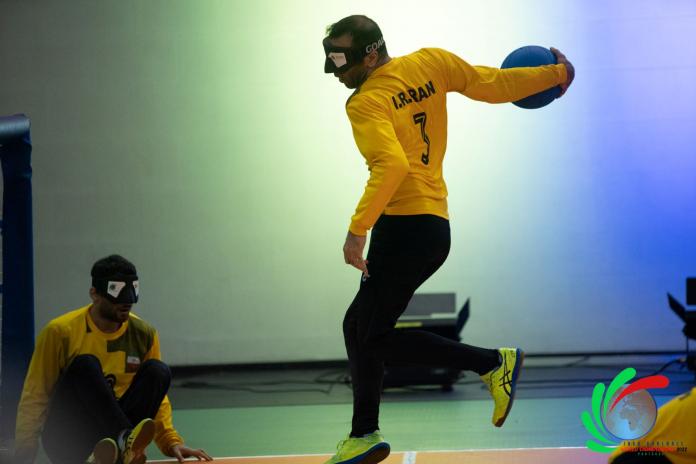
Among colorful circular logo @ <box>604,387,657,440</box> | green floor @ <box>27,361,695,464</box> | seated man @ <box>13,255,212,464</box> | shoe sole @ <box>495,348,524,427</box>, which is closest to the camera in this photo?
colorful circular logo @ <box>604,387,657,440</box>

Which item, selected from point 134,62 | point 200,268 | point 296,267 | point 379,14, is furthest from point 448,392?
point 134,62

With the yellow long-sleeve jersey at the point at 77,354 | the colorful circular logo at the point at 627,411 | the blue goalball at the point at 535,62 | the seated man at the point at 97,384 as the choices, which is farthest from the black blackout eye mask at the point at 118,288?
the colorful circular logo at the point at 627,411

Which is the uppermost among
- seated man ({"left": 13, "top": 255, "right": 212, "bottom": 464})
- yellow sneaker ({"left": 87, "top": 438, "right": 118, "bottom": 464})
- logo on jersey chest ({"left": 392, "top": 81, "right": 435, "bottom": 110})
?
logo on jersey chest ({"left": 392, "top": 81, "right": 435, "bottom": 110})

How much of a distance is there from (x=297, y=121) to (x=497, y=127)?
1861 mm

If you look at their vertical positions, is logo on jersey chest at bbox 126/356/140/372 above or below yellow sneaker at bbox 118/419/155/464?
above

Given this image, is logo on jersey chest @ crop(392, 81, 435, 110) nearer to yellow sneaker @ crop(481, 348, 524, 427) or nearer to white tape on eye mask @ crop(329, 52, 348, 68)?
white tape on eye mask @ crop(329, 52, 348, 68)

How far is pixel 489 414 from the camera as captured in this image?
6.25 meters

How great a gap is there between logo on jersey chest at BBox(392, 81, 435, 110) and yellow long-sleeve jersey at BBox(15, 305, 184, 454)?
168cm

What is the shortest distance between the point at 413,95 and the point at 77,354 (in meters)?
1.87

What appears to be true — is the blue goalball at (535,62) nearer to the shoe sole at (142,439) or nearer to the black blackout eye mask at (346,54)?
the black blackout eye mask at (346,54)

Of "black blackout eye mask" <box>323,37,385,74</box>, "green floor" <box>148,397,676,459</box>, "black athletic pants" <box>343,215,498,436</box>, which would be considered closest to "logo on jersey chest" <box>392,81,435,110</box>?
"black blackout eye mask" <box>323,37,385,74</box>

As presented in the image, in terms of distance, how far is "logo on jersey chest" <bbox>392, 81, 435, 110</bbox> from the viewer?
137 inches

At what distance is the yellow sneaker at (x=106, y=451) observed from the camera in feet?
12.5

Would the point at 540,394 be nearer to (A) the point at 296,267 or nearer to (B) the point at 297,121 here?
(A) the point at 296,267
